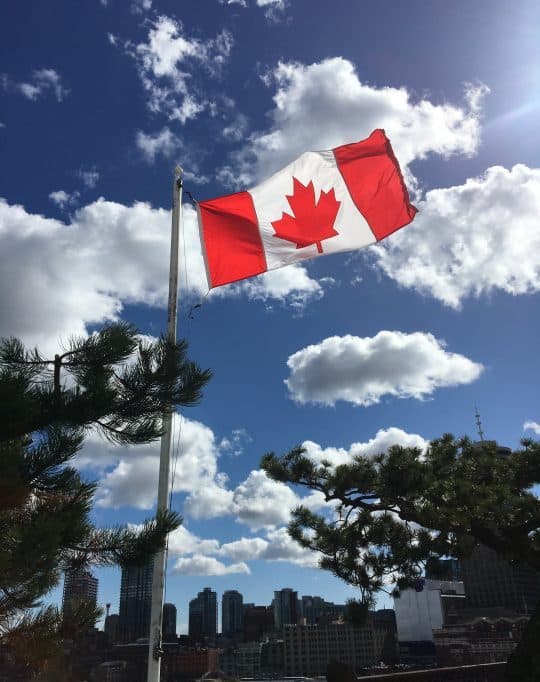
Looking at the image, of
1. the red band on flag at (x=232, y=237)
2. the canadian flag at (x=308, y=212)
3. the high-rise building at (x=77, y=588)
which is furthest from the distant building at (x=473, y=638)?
the high-rise building at (x=77, y=588)

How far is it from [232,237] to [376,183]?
258 centimetres

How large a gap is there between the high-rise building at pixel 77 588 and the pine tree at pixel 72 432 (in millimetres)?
68

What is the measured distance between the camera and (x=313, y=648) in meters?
101

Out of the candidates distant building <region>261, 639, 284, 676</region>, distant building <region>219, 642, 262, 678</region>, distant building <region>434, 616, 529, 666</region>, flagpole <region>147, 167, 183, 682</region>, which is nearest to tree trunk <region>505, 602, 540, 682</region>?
flagpole <region>147, 167, 183, 682</region>

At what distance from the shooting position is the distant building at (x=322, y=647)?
3797 inches

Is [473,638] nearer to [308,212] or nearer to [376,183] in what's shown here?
[376,183]

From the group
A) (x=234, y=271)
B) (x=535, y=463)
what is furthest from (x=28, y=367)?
(x=535, y=463)

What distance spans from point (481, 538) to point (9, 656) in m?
6.98

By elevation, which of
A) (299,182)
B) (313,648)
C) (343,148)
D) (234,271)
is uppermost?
(343,148)

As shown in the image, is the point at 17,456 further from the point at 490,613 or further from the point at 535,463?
the point at 490,613

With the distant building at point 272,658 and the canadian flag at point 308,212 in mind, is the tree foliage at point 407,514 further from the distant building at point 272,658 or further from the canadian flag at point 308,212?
the distant building at point 272,658

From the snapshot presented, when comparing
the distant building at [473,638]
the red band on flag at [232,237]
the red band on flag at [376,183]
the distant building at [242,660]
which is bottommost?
the distant building at [242,660]

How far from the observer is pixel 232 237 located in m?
8.40

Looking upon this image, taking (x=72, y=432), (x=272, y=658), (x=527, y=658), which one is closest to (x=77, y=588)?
(x=72, y=432)
